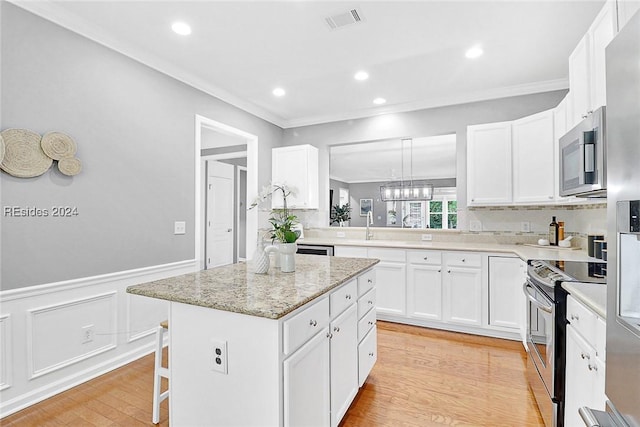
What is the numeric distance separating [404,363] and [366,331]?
2.39 ft

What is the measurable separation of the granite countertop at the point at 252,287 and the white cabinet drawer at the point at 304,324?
0.07m

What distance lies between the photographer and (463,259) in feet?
10.8

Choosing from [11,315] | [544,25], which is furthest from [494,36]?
[11,315]

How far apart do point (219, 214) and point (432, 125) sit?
3.81m

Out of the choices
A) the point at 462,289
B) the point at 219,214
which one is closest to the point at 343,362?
the point at 462,289

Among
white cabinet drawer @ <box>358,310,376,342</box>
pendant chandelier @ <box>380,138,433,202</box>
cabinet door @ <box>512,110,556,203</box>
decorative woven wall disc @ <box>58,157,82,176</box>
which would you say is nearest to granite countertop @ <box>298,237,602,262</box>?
cabinet door @ <box>512,110,556,203</box>

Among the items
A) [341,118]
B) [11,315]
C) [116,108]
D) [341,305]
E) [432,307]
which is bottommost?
[432,307]

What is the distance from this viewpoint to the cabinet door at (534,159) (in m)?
3.06

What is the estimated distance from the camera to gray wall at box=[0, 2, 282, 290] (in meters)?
2.07

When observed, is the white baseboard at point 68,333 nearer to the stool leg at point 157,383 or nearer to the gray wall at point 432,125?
the stool leg at point 157,383

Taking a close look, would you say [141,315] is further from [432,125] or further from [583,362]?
[432,125]

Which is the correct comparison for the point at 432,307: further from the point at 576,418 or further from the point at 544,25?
the point at 544,25

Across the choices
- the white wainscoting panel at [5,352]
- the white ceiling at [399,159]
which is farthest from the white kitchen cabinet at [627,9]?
the white ceiling at [399,159]

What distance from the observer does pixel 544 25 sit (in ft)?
7.96
